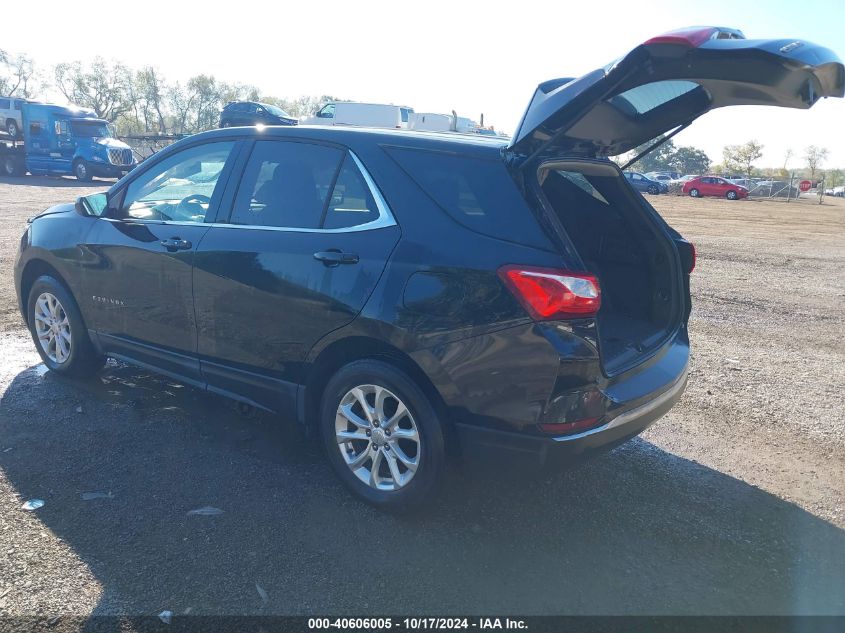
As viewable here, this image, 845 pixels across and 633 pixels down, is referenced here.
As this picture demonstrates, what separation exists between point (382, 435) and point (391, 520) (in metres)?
0.44

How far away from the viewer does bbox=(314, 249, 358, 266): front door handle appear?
3.52 m

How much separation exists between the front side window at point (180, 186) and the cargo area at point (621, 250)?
6.76 ft

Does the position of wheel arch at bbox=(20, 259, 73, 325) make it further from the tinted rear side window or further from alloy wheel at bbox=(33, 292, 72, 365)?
the tinted rear side window

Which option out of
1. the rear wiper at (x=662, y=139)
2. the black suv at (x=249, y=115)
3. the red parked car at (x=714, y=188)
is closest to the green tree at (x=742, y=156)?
the red parked car at (x=714, y=188)

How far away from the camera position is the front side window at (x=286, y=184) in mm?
3840

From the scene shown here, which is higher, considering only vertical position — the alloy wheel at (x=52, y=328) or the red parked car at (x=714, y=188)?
the red parked car at (x=714, y=188)

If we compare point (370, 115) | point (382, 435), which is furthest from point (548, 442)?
point (370, 115)

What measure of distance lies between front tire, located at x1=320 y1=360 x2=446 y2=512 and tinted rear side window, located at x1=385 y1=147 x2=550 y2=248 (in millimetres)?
819

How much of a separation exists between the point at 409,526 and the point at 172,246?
7.23ft

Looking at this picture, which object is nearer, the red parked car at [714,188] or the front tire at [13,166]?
the front tire at [13,166]

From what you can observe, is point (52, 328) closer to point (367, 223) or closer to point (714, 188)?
point (367, 223)

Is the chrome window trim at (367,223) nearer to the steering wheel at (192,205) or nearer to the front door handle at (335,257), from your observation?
the front door handle at (335,257)

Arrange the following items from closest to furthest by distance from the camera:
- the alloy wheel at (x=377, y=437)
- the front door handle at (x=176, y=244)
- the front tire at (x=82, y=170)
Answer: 1. the alloy wheel at (x=377, y=437)
2. the front door handle at (x=176, y=244)
3. the front tire at (x=82, y=170)

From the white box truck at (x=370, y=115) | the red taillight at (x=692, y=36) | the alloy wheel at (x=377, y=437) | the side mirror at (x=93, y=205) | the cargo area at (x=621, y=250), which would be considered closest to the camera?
the red taillight at (x=692, y=36)
